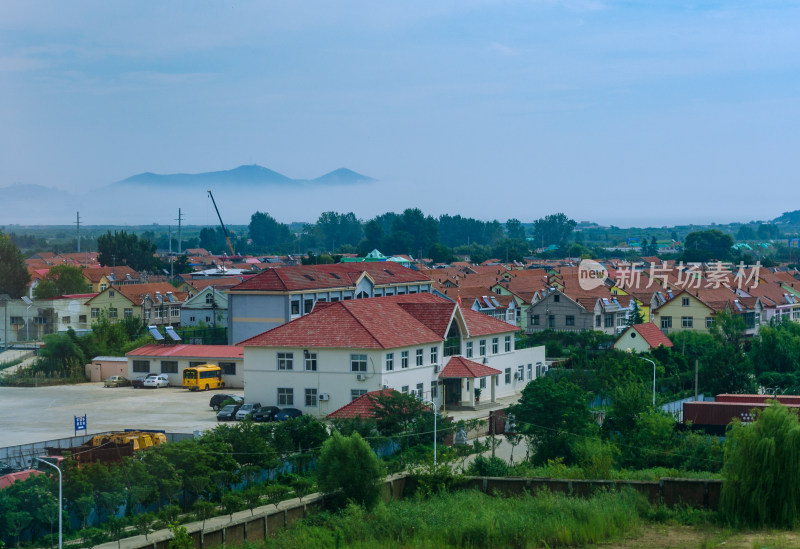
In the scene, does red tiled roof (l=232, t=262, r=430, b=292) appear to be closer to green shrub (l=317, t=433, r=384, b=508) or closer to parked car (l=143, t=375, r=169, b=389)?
parked car (l=143, t=375, r=169, b=389)

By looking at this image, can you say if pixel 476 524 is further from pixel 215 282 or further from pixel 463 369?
pixel 215 282

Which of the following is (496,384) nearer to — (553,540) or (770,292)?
(553,540)

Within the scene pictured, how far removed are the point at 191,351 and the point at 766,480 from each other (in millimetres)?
26050

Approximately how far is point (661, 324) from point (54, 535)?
147ft

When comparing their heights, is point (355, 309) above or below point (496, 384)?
above

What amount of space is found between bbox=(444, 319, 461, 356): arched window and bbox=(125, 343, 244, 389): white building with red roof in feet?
29.1

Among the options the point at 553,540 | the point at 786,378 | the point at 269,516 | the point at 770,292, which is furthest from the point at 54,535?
the point at 770,292

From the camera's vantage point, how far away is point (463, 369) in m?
36.5

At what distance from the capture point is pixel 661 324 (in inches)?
2328

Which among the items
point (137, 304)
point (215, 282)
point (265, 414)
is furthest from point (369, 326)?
point (215, 282)

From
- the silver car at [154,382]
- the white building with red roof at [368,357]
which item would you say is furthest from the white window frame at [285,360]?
the silver car at [154,382]

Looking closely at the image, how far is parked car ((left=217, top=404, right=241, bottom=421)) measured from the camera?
33125mm

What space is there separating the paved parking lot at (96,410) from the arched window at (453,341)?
7.99 metres

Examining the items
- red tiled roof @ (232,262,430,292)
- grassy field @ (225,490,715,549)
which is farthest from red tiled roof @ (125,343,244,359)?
grassy field @ (225,490,715,549)
